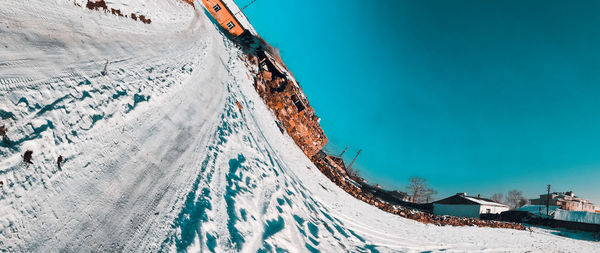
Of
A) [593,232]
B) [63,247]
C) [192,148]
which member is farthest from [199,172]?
[593,232]

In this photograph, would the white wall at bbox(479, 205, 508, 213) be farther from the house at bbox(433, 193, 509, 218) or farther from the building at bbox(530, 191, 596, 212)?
the building at bbox(530, 191, 596, 212)

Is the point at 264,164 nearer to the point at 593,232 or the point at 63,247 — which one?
the point at 63,247

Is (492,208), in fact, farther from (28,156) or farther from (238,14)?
(28,156)

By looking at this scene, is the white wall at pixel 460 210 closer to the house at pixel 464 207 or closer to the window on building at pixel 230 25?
the house at pixel 464 207

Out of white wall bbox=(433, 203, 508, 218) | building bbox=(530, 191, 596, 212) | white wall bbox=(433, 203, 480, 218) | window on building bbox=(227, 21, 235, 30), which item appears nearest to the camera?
window on building bbox=(227, 21, 235, 30)

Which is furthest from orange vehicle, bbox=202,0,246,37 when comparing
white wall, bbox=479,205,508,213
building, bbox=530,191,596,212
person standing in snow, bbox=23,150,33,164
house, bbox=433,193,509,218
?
building, bbox=530,191,596,212
